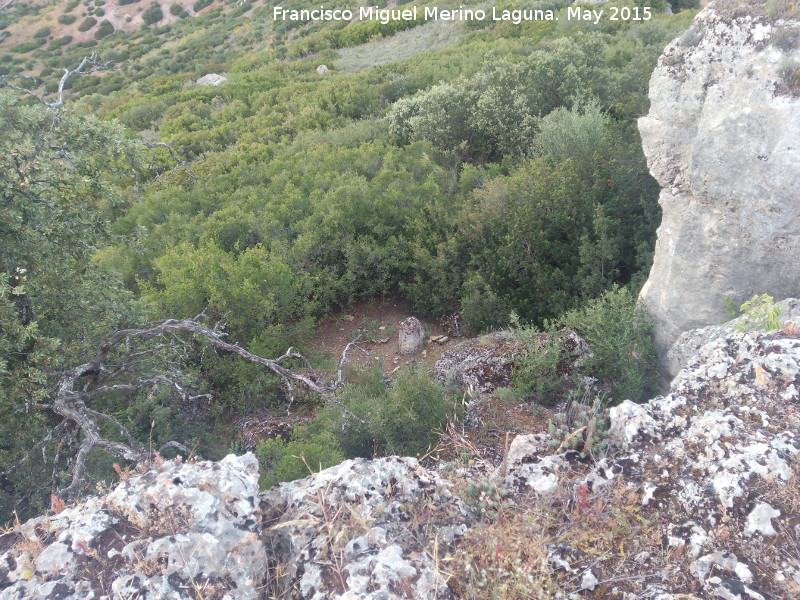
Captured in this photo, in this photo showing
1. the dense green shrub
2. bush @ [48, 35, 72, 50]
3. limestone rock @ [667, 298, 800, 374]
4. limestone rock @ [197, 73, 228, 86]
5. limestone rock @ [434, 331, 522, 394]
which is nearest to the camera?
limestone rock @ [667, 298, 800, 374]

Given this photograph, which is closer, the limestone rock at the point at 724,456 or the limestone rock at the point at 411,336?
the limestone rock at the point at 724,456

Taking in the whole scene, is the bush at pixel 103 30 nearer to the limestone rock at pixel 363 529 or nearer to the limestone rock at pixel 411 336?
the limestone rock at pixel 411 336

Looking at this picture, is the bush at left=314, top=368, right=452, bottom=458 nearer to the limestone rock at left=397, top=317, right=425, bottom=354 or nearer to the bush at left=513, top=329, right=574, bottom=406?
the bush at left=513, top=329, right=574, bottom=406

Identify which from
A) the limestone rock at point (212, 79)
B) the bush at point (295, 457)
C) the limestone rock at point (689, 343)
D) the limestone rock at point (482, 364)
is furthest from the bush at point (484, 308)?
the limestone rock at point (212, 79)

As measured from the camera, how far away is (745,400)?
124 inches

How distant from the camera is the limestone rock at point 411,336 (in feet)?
26.4

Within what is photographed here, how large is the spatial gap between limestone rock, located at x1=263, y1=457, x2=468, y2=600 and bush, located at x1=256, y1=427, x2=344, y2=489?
1.52 meters

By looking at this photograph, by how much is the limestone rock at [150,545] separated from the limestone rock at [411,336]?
5.29 m

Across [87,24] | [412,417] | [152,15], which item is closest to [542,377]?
[412,417]

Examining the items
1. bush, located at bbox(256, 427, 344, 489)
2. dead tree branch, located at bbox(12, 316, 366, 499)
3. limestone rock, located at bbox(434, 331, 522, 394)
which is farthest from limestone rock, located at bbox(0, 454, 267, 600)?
limestone rock, located at bbox(434, 331, 522, 394)

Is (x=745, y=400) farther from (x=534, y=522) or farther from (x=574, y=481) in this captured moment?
(x=534, y=522)

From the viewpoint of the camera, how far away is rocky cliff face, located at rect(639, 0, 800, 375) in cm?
480

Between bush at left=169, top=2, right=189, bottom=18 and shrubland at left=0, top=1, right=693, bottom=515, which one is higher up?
bush at left=169, top=2, right=189, bottom=18

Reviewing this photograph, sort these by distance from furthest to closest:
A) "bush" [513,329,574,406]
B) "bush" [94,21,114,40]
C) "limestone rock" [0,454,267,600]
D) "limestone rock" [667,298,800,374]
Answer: "bush" [94,21,114,40] < "bush" [513,329,574,406] < "limestone rock" [667,298,800,374] < "limestone rock" [0,454,267,600]
